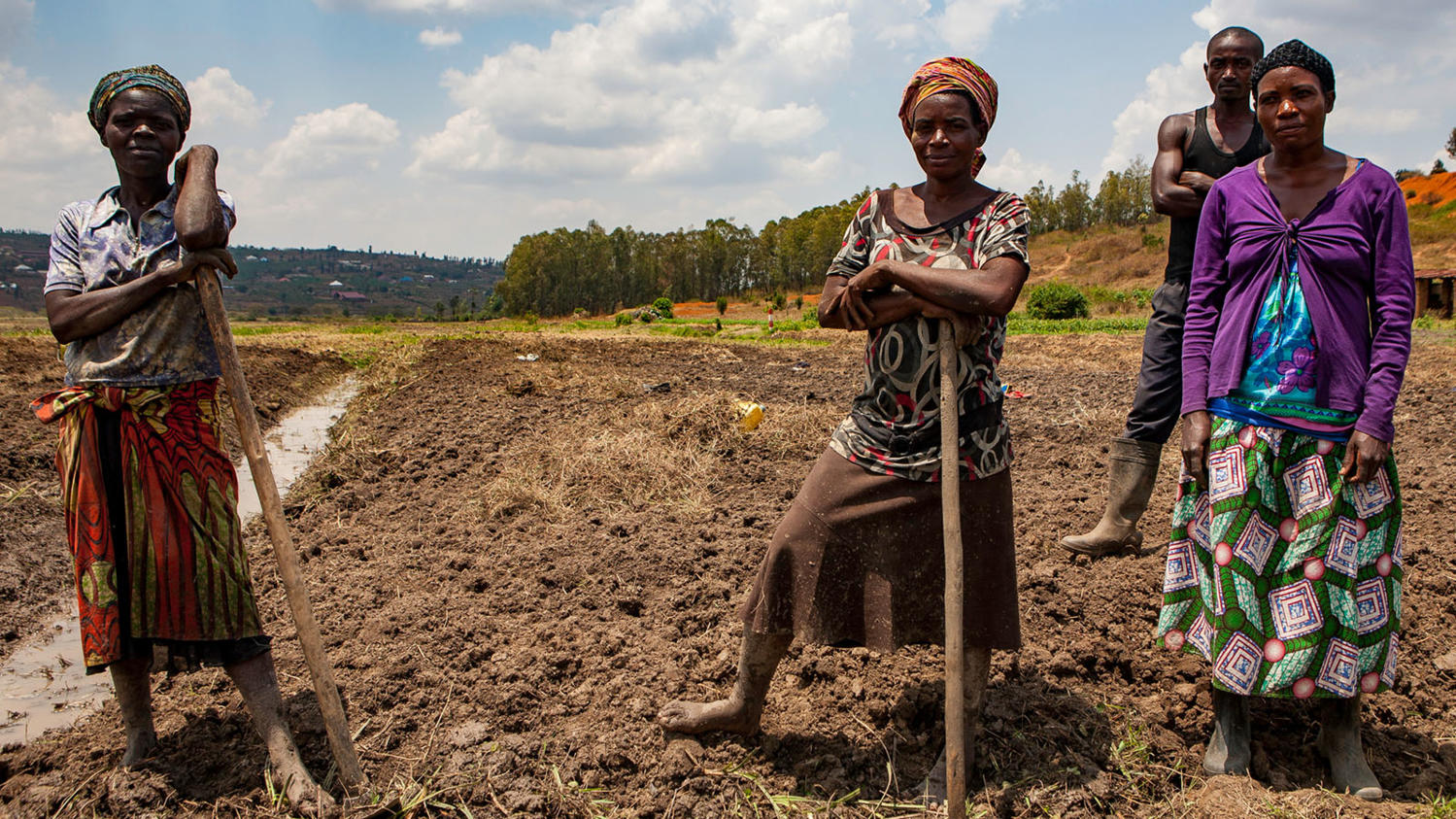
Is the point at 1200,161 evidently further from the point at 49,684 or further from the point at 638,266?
the point at 638,266

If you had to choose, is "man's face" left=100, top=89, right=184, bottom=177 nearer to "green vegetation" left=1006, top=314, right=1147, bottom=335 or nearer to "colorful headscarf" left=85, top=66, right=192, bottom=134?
"colorful headscarf" left=85, top=66, right=192, bottom=134

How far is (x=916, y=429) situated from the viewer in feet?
7.36

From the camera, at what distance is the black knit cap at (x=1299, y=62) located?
7.43 feet

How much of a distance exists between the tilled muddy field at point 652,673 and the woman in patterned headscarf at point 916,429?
1.48 ft

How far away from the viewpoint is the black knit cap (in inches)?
89.2

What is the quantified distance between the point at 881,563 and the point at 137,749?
2187 millimetres

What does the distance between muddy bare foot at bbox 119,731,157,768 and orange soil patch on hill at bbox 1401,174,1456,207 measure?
52.5 m

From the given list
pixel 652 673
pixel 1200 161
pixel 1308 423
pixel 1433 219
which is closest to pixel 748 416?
pixel 652 673

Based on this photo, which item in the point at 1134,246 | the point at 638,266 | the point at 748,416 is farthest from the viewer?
the point at 638,266

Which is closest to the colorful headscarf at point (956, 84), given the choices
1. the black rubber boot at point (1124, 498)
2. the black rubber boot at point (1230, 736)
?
the black rubber boot at point (1230, 736)

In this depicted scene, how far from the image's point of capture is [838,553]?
7.70 feet

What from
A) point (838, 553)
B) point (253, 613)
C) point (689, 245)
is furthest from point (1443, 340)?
point (689, 245)

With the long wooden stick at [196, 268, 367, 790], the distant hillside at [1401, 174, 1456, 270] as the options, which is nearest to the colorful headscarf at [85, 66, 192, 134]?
the long wooden stick at [196, 268, 367, 790]

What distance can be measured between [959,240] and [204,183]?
1.90 m
